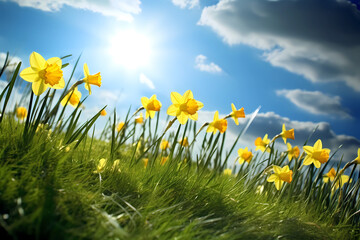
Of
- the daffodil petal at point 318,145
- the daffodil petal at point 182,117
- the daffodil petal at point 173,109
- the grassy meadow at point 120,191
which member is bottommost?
the grassy meadow at point 120,191

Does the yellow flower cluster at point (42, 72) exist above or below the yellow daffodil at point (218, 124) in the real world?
below

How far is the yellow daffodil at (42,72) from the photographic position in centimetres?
238

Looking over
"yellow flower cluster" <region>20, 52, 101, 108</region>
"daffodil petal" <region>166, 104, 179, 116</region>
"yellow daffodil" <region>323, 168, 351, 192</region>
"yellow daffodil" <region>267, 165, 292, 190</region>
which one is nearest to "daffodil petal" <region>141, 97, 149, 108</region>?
"daffodil petal" <region>166, 104, 179, 116</region>

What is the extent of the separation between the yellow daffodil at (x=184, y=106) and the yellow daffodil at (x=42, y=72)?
1.08 meters

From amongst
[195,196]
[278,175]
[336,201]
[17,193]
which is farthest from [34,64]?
[336,201]

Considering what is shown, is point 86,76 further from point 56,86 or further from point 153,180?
point 153,180

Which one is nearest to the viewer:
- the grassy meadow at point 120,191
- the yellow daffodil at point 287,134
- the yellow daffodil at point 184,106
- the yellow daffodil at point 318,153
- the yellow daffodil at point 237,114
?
the grassy meadow at point 120,191

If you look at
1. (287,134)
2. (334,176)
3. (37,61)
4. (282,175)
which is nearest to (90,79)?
(37,61)

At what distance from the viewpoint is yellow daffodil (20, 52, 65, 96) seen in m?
2.38

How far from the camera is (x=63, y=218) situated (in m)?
1.73

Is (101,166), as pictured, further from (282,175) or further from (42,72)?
(282,175)

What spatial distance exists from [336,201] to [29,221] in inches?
165

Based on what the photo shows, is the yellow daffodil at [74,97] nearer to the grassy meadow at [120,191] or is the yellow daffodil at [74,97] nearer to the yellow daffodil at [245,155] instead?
the grassy meadow at [120,191]

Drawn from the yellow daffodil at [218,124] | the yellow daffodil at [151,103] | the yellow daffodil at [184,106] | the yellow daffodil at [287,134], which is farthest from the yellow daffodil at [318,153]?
the yellow daffodil at [151,103]
